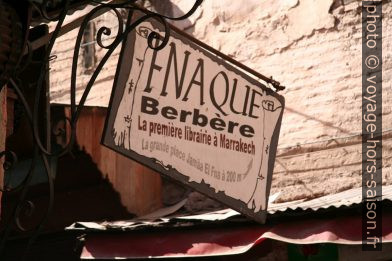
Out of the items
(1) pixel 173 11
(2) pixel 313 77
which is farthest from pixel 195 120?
(1) pixel 173 11

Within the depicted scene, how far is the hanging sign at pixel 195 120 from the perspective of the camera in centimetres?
578

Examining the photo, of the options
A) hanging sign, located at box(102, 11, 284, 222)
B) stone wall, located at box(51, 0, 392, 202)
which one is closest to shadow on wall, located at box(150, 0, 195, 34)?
stone wall, located at box(51, 0, 392, 202)

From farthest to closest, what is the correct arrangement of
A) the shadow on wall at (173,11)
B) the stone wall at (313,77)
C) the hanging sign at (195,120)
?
the shadow on wall at (173,11)
the stone wall at (313,77)
the hanging sign at (195,120)

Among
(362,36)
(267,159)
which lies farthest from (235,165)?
(362,36)

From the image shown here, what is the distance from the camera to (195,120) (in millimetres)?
6270

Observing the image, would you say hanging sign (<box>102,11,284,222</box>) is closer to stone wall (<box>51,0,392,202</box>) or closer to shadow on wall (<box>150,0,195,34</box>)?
stone wall (<box>51,0,392,202</box>)

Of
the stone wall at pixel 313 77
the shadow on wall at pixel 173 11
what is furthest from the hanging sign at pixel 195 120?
the shadow on wall at pixel 173 11

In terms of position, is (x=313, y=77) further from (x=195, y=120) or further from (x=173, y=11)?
(x=195, y=120)

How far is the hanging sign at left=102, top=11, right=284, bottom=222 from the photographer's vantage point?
5781 mm

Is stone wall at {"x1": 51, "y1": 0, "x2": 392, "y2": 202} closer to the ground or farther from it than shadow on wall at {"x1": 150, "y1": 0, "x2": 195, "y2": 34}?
closer to the ground

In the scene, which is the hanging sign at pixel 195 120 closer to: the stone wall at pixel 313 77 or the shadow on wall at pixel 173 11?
the stone wall at pixel 313 77

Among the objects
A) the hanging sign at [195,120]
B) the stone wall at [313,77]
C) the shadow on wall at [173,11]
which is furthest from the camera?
the shadow on wall at [173,11]

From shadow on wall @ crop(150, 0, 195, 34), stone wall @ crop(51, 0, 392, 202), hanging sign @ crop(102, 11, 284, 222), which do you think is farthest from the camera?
shadow on wall @ crop(150, 0, 195, 34)

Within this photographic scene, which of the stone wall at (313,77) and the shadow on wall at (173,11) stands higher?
the shadow on wall at (173,11)
